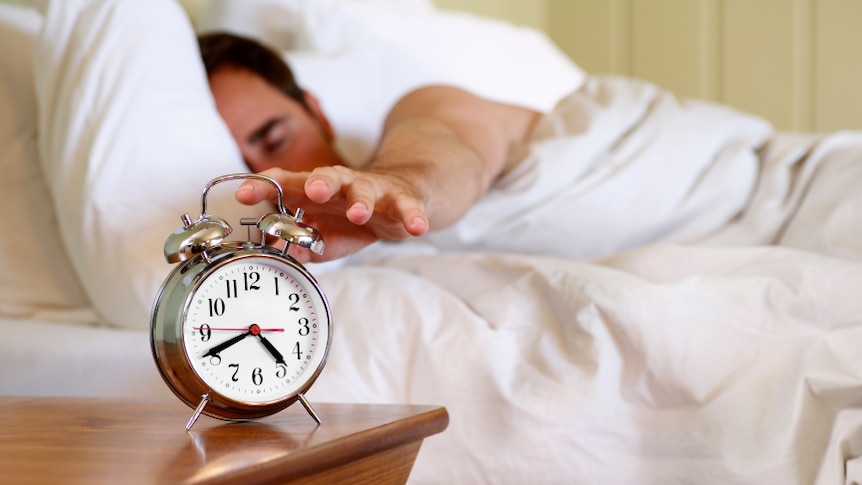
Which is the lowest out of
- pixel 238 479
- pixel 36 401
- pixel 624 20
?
pixel 624 20

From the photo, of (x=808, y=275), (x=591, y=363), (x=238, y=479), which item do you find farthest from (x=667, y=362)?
(x=238, y=479)

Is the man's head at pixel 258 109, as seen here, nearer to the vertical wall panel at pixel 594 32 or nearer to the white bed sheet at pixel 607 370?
the white bed sheet at pixel 607 370

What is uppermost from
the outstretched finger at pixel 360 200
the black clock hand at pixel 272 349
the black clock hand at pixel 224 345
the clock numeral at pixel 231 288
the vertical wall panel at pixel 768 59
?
the outstretched finger at pixel 360 200

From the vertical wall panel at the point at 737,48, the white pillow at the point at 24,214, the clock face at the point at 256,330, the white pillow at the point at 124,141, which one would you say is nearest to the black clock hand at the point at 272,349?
the clock face at the point at 256,330

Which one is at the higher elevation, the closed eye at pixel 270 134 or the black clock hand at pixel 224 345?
the black clock hand at pixel 224 345

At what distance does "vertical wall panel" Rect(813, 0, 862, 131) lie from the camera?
93.4 inches

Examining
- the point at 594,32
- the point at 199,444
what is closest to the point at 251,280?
the point at 199,444

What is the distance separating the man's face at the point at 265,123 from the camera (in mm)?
1632

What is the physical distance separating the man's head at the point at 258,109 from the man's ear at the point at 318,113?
0.17 ft

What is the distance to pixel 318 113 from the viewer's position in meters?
1.75

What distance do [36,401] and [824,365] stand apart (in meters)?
0.73

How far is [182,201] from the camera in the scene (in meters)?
1.17

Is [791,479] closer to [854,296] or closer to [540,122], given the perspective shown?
[854,296]

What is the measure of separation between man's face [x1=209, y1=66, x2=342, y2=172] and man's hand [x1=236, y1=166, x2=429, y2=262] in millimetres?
705
